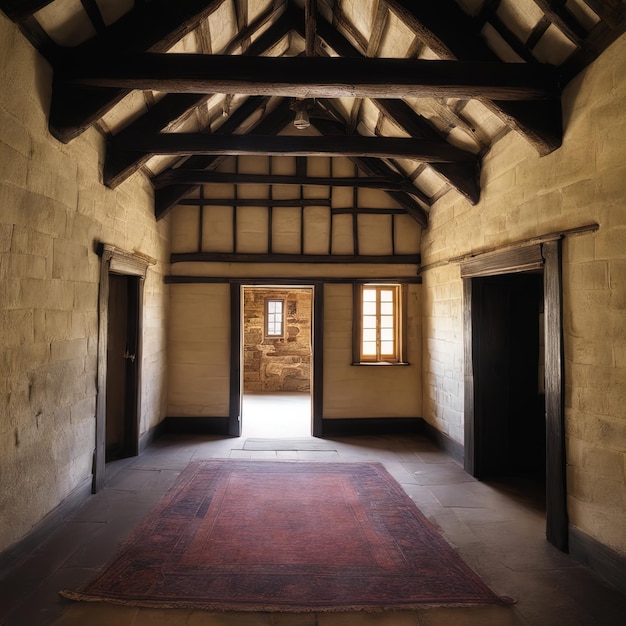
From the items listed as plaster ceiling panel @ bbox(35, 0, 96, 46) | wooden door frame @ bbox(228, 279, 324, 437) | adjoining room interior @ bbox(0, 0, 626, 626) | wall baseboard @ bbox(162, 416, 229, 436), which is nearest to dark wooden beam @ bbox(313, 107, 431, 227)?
adjoining room interior @ bbox(0, 0, 626, 626)

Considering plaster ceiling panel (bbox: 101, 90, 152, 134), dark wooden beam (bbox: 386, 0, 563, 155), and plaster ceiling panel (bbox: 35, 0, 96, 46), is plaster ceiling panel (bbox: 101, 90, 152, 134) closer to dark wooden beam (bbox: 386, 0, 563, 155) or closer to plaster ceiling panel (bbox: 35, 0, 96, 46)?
plaster ceiling panel (bbox: 35, 0, 96, 46)

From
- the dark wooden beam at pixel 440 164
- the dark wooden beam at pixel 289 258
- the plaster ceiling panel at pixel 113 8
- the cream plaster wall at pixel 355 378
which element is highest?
the plaster ceiling panel at pixel 113 8

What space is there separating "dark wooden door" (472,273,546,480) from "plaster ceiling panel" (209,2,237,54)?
11.4ft

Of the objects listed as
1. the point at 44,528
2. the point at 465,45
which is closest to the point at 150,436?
the point at 44,528

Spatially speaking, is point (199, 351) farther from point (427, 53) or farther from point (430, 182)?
point (427, 53)

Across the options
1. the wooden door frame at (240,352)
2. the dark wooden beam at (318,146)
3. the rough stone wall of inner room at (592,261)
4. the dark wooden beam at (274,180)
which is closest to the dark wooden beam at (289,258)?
the wooden door frame at (240,352)

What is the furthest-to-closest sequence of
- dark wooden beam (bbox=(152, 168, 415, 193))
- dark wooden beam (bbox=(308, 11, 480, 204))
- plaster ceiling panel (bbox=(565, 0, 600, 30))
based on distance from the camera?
dark wooden beam (bbox=(152, 168, 415, 193))
dark wooden beam (bbox=(308, 11, 480, 204))
plaster ceiling panel (bbox=(565, 0, 600, 30))

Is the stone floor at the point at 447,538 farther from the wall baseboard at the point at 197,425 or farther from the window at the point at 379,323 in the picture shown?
the window at the point at 379,323

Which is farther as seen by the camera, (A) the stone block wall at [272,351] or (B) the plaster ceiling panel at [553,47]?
(A) the stone block wall at [272,351]

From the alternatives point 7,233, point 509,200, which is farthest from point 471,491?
point 7,233

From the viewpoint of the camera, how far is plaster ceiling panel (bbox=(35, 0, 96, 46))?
2.81 m

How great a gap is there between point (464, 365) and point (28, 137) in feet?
14.7

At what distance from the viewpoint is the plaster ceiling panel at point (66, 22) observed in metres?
2.81

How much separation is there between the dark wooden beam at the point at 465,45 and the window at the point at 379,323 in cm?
347
